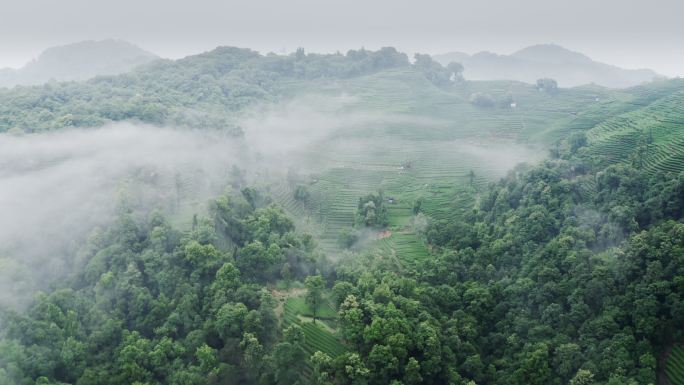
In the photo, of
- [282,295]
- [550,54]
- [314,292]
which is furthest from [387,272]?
[550,54]

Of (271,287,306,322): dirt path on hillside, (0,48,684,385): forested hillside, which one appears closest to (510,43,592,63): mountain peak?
(0,48,684,385): forested hillside

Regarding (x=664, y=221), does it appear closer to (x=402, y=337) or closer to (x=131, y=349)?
(x=402, y=337)

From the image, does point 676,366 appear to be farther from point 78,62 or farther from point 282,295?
point 78,62

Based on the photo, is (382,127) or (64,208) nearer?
(64,208)

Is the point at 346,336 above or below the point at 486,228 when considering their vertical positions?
below

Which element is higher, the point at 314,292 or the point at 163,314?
the point at 314,292

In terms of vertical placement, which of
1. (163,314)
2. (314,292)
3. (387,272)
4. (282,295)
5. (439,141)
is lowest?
(282,295)

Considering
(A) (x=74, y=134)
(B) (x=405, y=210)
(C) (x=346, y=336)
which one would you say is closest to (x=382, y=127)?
(B) (x=405, y=210)
